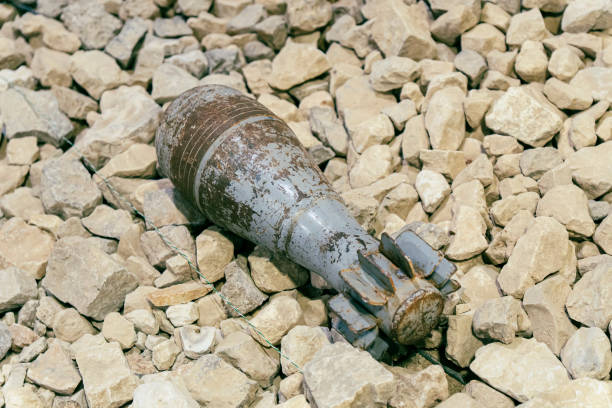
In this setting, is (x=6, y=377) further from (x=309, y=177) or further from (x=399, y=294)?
(x=399, y=294)

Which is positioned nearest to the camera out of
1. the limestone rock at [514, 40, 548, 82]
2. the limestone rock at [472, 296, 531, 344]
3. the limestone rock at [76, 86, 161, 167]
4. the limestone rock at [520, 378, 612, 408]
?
the limestone rock at [520, 378, 612, 408]

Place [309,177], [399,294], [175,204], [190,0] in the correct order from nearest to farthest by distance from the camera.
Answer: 1. [399,294]
2. [309,177]
3. [175,204]
4. [190,0]

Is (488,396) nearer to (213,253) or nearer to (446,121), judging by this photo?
(213,253)

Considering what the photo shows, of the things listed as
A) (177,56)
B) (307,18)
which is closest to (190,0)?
(177,56)

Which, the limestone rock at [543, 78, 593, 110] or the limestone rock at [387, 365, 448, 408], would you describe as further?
the limestone rock at [543, 78, 593, 110]

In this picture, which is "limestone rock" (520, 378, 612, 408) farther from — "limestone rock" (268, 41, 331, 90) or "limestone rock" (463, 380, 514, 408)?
"limestone rock" (268, 41, 331, 90)

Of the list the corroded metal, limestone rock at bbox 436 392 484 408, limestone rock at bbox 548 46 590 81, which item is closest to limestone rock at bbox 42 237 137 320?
the corroded metal

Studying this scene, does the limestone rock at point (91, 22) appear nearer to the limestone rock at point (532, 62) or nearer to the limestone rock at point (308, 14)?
the limestone rock at point (308, 14)

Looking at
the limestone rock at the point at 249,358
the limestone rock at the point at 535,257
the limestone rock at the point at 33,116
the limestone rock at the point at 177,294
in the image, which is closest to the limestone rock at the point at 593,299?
the limestone rock at the point at 535,257
